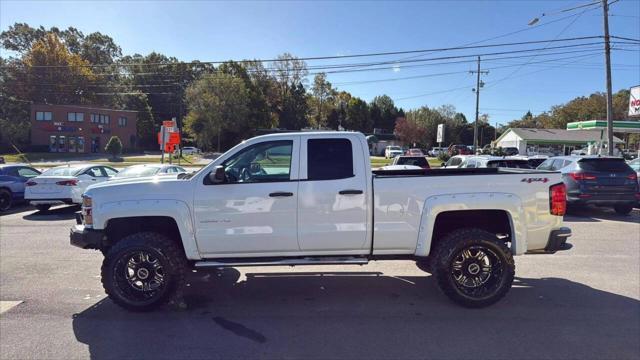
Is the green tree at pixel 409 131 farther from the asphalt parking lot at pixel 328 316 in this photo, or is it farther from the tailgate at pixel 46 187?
the asphalt parking lot at pixel 328 316

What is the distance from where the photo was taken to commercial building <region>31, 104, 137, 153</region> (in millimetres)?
58406

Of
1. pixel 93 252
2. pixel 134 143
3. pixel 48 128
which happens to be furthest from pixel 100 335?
pixel 134 143

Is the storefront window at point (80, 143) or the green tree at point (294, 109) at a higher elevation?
the green tree at point (294, 109)

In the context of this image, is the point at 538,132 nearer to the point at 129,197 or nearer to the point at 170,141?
the point at 170,141

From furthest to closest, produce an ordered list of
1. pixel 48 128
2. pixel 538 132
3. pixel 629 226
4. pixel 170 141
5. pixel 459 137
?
pixel 459 137, pixel 538 132, pixel 48 128, pixel 170 141, pixel 629 226

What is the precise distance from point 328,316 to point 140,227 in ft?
8.34

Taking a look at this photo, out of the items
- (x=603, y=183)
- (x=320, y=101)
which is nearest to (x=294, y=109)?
(x=320, y=101)

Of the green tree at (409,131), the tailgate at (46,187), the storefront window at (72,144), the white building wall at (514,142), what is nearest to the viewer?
the tailgate at (46,187)

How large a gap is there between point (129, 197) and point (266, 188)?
1.59m

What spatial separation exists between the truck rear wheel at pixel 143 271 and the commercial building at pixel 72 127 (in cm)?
6467

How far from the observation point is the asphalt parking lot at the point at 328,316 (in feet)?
12.6

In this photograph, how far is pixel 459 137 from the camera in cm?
9825

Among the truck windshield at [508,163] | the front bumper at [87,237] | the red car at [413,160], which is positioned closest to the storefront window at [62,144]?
the red car at [413,160]

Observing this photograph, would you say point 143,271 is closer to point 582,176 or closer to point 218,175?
point 218,175
